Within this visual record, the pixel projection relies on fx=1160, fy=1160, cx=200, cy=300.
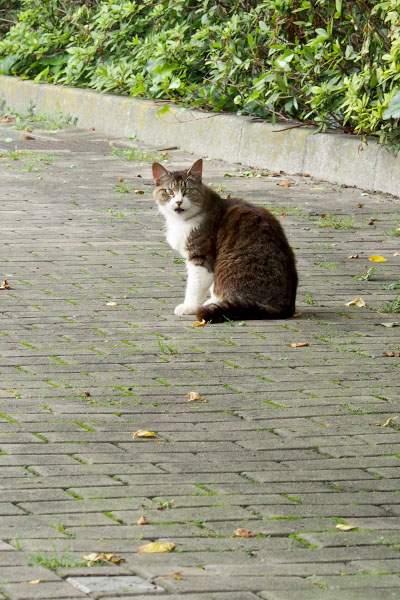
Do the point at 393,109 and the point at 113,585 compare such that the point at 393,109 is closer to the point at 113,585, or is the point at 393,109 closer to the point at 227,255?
the point at 227,255

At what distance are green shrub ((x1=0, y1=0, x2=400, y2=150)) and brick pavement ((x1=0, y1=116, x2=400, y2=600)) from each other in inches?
97.2

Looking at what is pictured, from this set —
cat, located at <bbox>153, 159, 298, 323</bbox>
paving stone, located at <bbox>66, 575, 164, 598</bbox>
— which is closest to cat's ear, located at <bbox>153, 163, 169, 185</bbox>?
cat, located at <bbox>153, 159, 298, 323</bbox>

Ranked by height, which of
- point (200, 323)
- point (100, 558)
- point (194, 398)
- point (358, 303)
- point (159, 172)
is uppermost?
point (159, 172)

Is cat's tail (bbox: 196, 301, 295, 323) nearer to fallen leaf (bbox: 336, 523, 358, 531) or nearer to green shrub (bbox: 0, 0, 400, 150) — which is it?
fallen leaf (bbox: 336, 523, 358, 531)

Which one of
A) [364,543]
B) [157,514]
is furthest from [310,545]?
[157,514]

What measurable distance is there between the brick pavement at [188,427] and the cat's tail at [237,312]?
0.27 feet

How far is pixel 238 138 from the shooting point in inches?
509

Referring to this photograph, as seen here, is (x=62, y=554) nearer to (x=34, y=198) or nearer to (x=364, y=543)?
(x=364, y=543)

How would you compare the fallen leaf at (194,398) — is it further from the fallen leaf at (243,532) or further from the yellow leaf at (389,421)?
the fallen leaf at (243,532)

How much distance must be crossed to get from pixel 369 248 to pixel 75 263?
2.28 m

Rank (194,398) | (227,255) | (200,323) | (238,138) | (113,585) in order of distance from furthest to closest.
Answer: (238,138), (227,255), (200,323), (194,398), (113,585)

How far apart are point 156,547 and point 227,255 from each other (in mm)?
3465

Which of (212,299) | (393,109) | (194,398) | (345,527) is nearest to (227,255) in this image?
(212,299)

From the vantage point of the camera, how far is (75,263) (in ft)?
27.2
